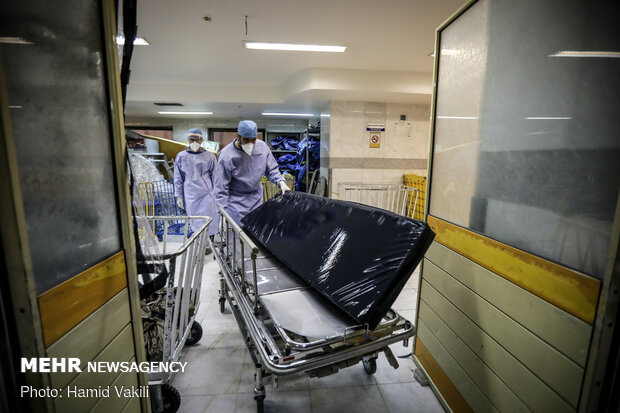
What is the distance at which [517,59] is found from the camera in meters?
1.19

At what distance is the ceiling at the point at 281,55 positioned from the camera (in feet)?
10.4

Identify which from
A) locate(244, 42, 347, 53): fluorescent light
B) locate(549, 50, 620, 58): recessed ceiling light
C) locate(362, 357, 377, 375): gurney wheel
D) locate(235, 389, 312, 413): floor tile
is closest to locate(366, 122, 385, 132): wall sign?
locate(244, 42, 347, 53): fluorescent light

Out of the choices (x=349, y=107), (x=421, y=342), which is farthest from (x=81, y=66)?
(x=349, y=107)

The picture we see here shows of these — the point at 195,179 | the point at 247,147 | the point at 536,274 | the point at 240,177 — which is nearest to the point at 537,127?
the point at 536,274

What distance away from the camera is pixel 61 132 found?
2.80ft

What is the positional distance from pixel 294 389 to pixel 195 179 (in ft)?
10.3

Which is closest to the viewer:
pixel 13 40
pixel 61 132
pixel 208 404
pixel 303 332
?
pixel 13 40

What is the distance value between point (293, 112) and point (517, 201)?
281 inches

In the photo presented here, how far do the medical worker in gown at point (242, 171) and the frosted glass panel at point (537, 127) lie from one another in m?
1.81

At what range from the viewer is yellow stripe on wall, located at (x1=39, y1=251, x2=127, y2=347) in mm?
762

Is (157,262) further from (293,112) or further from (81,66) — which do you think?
(293,112)

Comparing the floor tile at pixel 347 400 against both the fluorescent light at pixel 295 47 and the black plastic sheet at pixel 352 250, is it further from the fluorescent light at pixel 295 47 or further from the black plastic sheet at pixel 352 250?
the fluorescent light at pixel 295 47

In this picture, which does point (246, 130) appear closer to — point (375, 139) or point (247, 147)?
point (247, 147)

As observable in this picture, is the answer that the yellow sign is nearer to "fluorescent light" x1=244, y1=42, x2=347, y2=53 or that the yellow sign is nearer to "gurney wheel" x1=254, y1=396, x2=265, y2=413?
"fluorescent light" x1=244, y1=42, x2=347, y2=53
